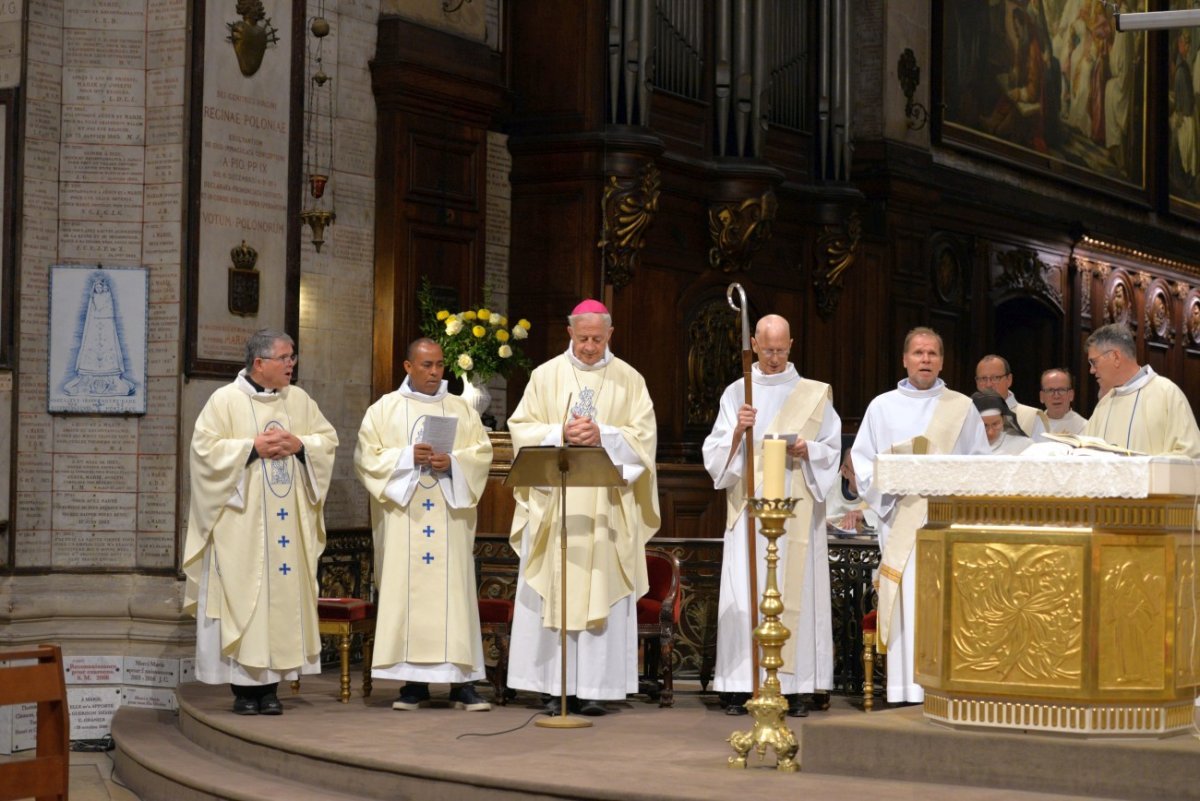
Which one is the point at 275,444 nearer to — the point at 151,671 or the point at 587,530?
the point at 587,530

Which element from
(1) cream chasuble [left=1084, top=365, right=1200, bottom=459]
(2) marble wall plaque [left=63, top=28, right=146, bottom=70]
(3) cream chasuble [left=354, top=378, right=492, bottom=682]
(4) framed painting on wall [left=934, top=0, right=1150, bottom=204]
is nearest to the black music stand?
(3) cream chasuble [left=354, top=378, right=492, bottom=682]

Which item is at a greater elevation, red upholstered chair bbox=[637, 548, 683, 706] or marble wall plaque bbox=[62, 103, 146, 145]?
marble wall plaque bbox=[62, 103, 146, 145]

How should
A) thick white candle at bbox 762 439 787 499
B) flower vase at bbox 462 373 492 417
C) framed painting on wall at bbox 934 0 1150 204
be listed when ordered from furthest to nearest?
framed painting on wall at bbox 934 0 1150 204 → flower vase at bbox 462 373 492 417 → thick white candle at bbox 762 439 787 499

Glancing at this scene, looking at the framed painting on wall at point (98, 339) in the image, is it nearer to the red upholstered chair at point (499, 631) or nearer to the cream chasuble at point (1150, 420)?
the red upholstered chair at point (499, 631)

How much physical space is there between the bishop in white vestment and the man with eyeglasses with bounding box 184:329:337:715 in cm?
245

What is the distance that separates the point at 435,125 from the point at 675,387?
2.49 metres

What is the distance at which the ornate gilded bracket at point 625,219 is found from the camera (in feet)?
35.2

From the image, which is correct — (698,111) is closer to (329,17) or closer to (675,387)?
(675,387)

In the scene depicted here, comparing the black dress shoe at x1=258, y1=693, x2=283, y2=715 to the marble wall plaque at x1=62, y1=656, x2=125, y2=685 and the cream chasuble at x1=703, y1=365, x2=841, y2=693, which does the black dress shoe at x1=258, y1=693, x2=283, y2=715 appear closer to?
the marble wall plaque at x1=62, y1=656, x2=125, y2=685

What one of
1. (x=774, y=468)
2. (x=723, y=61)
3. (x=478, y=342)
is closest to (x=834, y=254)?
(x=723, y=61)

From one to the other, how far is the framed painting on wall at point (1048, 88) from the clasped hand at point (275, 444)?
821 cm

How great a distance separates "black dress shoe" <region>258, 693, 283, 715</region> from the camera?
7.62m

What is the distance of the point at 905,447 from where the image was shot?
24.7ft

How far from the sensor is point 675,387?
1144cm
